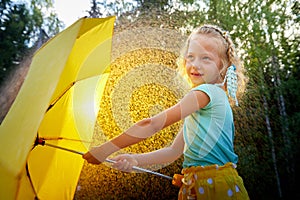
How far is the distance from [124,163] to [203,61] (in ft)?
1.72

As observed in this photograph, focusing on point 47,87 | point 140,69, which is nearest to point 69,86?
point 47,87

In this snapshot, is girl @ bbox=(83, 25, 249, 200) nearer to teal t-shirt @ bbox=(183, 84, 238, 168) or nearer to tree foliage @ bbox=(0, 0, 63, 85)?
teal t-shirt @ bbox=(183, 84, 238, 168)

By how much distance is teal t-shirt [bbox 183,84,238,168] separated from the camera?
1373 mm

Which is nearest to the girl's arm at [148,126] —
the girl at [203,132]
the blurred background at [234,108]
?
the girl at [203,132]

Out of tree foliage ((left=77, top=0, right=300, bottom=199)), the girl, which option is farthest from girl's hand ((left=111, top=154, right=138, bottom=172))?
tree foliage ((left=77, top=0, right=300, bottom=199))

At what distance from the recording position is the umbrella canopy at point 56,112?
59.9 inches

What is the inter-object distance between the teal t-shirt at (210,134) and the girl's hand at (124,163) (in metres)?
0.21

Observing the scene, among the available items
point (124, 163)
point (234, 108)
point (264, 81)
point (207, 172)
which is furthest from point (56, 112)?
point (264, 81)

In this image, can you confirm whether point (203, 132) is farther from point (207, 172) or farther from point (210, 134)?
point (207, 172)

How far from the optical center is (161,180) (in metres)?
7.12

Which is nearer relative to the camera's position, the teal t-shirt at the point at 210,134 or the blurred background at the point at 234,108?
the teal t-shirt at the point at 210,134

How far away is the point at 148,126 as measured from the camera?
1.28m

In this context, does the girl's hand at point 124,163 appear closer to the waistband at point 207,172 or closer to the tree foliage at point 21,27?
the waistband at point 207,172

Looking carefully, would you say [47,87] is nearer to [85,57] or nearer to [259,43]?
[85,57]
